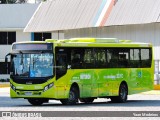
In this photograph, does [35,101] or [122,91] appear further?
[122,91]

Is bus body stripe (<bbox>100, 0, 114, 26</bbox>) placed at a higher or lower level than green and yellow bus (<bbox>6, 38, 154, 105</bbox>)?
higher

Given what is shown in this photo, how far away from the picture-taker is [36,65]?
1212 inches

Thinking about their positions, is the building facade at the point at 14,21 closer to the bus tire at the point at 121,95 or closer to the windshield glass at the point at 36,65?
the bus tire at the point at 121,95

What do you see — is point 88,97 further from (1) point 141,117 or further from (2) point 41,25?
(2) point 41,25

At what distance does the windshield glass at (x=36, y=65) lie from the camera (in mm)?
30781

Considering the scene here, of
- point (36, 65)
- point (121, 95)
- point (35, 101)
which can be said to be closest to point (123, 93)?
point (121, 95)

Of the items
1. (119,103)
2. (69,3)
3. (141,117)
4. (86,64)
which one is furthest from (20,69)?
(69,3)

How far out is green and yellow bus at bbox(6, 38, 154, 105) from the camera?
30.8 m

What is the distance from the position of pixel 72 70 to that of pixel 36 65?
157 cm

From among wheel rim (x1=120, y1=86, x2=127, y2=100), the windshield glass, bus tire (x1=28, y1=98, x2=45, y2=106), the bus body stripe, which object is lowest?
bus tire (x1=28, y1=98, x2=45, y2=106)

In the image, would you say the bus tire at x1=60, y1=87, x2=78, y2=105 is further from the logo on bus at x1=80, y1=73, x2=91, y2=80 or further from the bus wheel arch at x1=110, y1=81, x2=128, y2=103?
the bus wheel arch at x1=110, y1=81, x2=128, y2=103

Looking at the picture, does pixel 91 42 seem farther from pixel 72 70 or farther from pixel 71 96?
pixel 71 96

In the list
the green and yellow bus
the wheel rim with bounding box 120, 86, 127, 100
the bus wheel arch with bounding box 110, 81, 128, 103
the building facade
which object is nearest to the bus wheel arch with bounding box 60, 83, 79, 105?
the green and yellow bus

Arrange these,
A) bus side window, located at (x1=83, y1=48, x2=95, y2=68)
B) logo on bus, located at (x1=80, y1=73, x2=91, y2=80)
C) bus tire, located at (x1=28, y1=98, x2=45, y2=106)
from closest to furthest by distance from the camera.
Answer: bus tire, located at (x1=28, y1=98, x2=45, y2=106) → logo on bus, located at (x1=80, y1=73, x2=91, y2=80) → bus side window, located at (x1=83, y1=48, x2=95, y2=68)
